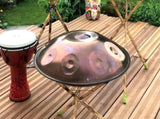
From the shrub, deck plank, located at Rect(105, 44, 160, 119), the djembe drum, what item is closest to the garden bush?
the shrub

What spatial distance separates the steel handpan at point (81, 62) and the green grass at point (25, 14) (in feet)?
11.9

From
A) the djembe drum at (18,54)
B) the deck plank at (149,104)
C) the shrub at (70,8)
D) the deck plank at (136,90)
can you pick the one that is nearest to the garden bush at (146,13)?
the shrub at (70,8)

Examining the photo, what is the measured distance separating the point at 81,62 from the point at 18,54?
0.72 meters

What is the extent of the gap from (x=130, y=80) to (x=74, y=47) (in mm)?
1243

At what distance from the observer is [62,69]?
1693 mm

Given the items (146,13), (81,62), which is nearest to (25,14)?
(146,13)

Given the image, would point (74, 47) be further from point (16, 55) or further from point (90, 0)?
point (90, 0)

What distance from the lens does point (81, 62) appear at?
1.68 metres

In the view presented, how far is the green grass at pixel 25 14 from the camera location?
5.36 m

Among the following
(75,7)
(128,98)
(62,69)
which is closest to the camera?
(62,69)

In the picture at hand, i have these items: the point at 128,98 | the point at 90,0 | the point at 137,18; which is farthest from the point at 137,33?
the point at 128,98

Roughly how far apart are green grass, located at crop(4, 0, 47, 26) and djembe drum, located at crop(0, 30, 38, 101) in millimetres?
3138

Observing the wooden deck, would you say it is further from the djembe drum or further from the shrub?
the shrub

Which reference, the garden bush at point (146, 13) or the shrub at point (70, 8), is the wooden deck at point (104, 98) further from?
the shrub at point (70, 8)
